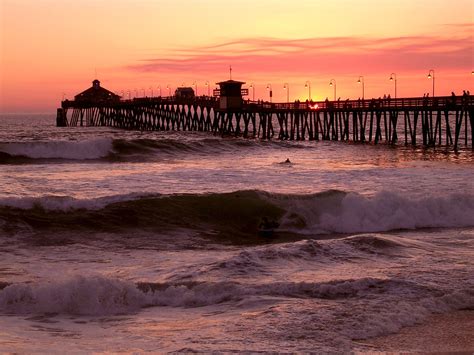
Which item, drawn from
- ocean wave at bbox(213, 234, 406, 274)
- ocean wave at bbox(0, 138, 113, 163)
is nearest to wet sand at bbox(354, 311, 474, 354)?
ocean wave at bbox(213, 234, 406, 274)

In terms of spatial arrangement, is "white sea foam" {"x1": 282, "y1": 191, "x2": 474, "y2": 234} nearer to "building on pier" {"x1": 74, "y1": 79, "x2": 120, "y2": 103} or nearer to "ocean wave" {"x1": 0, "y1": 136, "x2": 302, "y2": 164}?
"ocean wave" {"x1": 0, "y1": 136, "x2": 302, "y2": 164}

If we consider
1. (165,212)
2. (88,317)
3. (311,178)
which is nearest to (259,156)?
(311,178)

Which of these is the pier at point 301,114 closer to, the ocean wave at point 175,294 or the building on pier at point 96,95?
the building on pier at point 96,95

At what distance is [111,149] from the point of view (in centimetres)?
4378

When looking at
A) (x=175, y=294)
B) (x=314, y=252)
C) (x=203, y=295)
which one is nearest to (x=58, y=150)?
(x=314, y=252)

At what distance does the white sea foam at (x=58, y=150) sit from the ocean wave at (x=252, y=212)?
22.3m

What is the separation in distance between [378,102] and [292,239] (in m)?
33.3

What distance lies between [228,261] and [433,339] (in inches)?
185

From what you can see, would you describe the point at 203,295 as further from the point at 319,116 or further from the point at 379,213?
the point at 319,116

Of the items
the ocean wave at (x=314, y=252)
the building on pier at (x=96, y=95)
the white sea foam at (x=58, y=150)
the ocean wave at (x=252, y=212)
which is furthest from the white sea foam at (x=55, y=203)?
the building on pier at (x=96, y=95)

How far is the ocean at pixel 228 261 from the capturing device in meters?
8.67

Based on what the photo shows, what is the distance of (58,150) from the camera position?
138 feet

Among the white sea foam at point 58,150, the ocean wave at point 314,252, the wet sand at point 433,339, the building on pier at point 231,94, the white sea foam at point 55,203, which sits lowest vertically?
the wet sand at point 433,339

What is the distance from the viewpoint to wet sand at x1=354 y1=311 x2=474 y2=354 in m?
7.90
